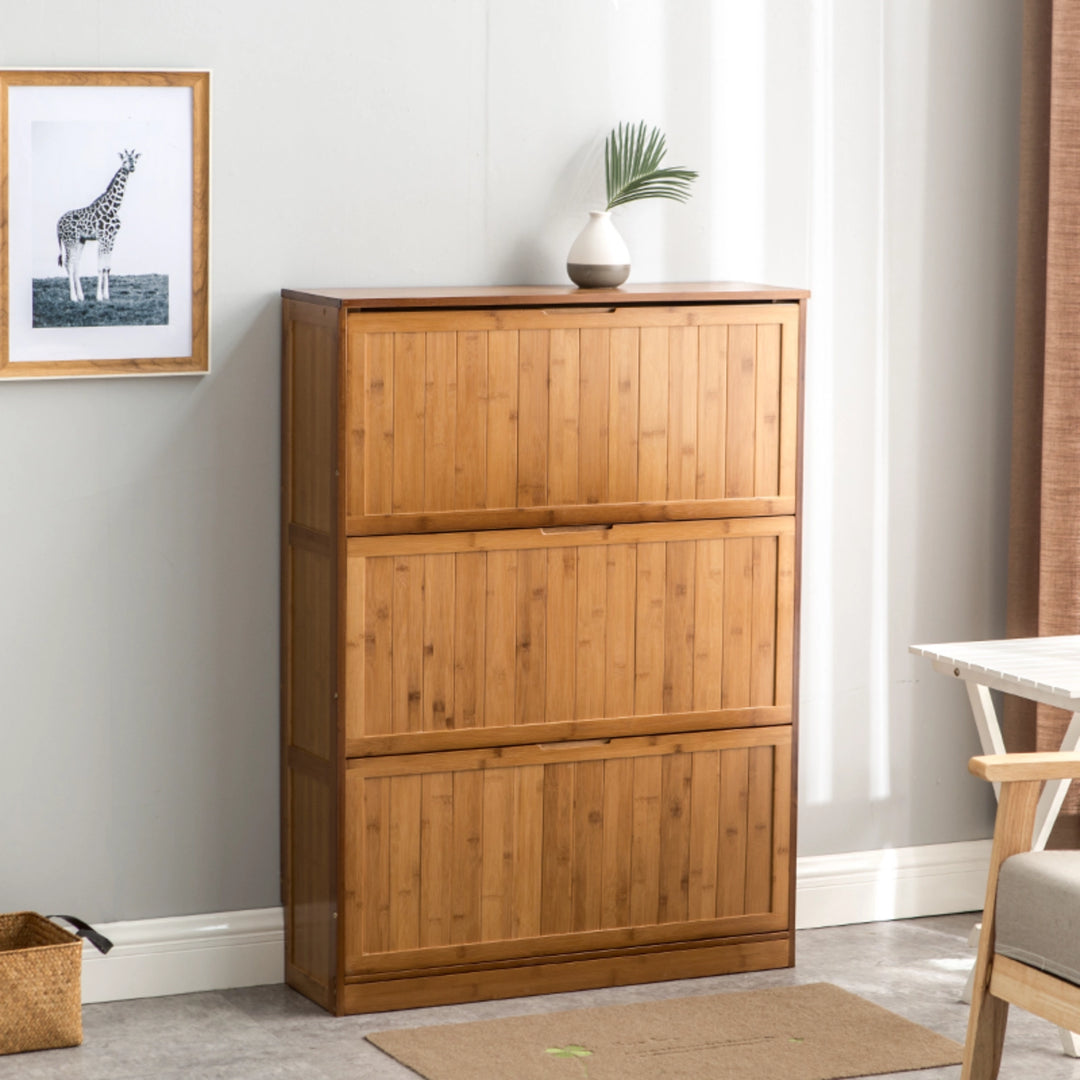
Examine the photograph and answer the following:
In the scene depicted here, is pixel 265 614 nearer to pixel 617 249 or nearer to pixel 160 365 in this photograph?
pixel 160 365

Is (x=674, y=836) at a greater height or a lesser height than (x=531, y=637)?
lesser

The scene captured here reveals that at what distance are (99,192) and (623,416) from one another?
1097mm

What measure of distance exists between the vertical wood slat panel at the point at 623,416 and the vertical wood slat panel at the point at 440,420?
33 cm

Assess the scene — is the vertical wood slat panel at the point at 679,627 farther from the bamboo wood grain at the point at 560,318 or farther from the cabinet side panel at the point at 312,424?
the cabinet side panel at the point at 312,424

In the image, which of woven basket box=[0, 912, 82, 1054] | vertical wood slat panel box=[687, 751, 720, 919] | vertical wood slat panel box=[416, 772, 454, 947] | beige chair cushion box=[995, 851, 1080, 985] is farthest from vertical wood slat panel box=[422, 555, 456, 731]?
beige chair cushion box=[995, 851, 1080, 985]

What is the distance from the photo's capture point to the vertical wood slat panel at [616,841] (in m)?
3.83

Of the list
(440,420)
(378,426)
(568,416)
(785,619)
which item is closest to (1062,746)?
(785,619)

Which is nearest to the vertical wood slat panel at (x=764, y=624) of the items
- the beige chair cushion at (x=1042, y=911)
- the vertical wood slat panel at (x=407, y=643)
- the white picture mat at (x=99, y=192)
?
the vertical wood slat panel at (x=407, y=643)

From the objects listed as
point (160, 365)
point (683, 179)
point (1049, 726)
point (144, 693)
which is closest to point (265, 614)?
point (144, 693)

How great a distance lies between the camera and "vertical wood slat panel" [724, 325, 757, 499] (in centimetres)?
383

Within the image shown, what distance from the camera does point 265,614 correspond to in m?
3.84

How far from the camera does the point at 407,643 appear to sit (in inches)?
143

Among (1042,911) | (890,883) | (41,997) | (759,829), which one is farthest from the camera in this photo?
(890,883)

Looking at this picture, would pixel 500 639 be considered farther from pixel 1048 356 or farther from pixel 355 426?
pixel 1048 356
